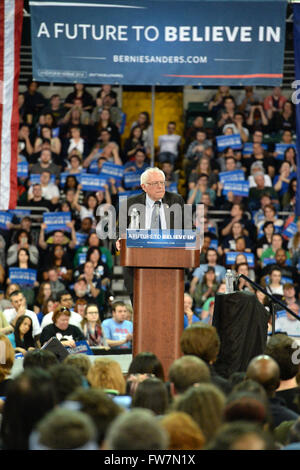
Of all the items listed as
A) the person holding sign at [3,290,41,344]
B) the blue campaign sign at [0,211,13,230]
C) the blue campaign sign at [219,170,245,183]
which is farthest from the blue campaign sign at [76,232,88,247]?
the blue campaign sign at [219,170,245,183]

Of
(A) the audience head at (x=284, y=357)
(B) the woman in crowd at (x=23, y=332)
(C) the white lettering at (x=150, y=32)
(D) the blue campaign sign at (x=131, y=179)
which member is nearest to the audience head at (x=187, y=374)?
(A) the audience head at (x=284, y=357)

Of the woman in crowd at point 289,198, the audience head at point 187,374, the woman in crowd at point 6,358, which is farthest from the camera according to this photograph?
the woman in crowd at point 289,198

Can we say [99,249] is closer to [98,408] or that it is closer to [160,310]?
[160,310]

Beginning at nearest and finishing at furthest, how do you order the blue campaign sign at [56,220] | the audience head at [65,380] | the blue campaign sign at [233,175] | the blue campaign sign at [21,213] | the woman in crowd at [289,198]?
the audience head at [65,380] → the blue campaign sign at [56,220] → the blue campaign sign at [21,213] → the blue campaign sign at [233,175] → the woman in crowd at [289,198]

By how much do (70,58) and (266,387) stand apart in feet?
19.4

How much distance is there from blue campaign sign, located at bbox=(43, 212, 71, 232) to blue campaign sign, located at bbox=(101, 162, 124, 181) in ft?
4.05

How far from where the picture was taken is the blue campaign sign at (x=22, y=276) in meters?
11.0

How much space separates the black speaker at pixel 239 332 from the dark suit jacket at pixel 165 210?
0.74 meters

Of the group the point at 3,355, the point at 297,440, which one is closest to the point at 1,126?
the point at 3,355

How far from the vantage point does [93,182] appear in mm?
12469

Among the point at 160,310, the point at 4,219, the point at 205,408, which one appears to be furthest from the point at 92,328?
the point at 205,408

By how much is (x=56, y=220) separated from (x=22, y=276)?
118 centimetres

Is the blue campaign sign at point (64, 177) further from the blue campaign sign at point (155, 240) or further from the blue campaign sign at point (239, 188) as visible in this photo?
the blue campaign sign at point (155, 240)

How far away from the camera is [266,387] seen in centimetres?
423
